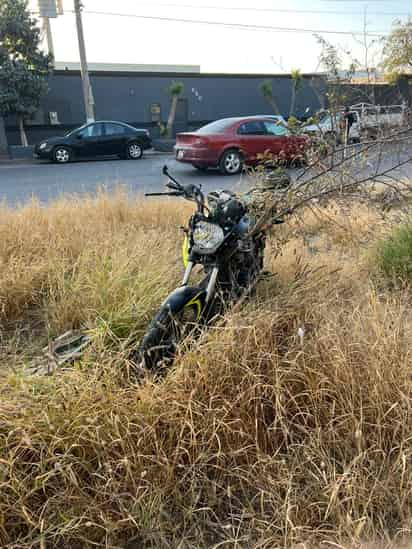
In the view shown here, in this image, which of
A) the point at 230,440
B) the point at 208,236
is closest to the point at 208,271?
the point at 208,236

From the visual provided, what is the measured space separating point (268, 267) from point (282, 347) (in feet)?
4.59

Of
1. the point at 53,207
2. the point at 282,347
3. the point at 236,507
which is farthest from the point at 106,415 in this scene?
the point at 53,207

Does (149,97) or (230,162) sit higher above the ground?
(149,97)

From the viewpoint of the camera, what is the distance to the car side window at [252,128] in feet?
39.3

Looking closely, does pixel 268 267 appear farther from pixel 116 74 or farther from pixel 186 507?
pixel 116 74

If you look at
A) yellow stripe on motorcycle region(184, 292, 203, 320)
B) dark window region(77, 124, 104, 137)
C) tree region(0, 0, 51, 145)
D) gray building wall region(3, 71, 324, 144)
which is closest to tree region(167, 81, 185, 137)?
gray building wall region(3, 71, 324, 144)

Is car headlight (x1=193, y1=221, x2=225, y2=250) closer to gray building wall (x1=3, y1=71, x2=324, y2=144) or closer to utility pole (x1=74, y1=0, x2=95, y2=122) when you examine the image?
utility pole (x1=74, y1=0, x2=95, y2=122)

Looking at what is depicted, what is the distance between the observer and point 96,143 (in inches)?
611

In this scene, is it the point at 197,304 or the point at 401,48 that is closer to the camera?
the point at 197,304

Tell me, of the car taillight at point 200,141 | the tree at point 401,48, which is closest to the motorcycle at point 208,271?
the tree at point 401,48

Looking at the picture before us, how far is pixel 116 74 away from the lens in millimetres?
23062

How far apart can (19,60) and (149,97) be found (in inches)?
323

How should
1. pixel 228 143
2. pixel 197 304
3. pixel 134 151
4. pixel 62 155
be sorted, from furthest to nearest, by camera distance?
pixel 134 151 → pixel 62 155 → pixel 228 143 → pixel 197 304

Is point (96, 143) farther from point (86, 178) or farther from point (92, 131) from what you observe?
point (86, 178)
